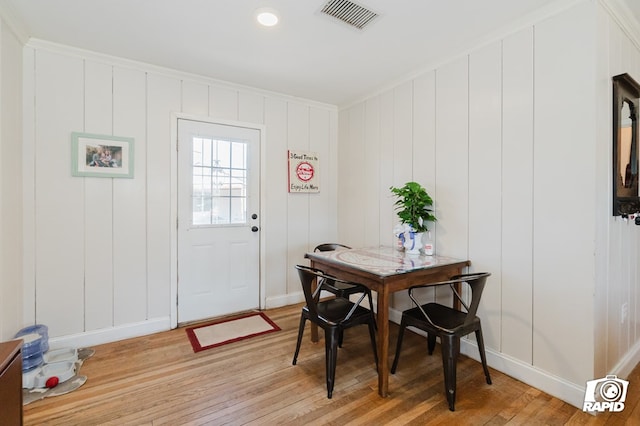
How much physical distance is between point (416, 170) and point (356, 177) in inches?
36.0

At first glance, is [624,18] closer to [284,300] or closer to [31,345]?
[284,300]

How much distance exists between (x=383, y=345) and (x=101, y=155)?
271 centimetres

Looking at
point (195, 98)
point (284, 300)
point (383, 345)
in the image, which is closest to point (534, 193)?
point (383, 345)

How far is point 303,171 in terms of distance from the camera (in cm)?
373

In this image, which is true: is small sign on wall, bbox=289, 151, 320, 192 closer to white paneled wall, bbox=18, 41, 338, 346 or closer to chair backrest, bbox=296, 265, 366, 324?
white paneled wall, bbox=18, 41, 338, 346

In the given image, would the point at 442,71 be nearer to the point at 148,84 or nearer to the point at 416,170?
the point at 416,170

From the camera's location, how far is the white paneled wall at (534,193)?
183 cm

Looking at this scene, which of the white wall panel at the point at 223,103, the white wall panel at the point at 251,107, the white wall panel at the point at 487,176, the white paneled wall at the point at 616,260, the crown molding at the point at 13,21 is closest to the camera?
Result: the white paneled wall at the point at 616,260

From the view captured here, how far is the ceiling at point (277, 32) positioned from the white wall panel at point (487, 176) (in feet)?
0.80

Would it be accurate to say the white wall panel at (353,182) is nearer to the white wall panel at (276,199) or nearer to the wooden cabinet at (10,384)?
the white wall panel at (276,199)

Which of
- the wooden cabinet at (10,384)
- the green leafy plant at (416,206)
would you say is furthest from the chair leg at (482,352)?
the wooden cabinet at (10,384)

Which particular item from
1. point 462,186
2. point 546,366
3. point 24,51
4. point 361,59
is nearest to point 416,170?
point 462,186

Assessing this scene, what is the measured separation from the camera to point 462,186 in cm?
249

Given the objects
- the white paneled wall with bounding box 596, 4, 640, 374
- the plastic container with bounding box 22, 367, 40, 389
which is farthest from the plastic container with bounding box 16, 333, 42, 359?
the white paneled wall with bounding box 596, 4, 640, 374
